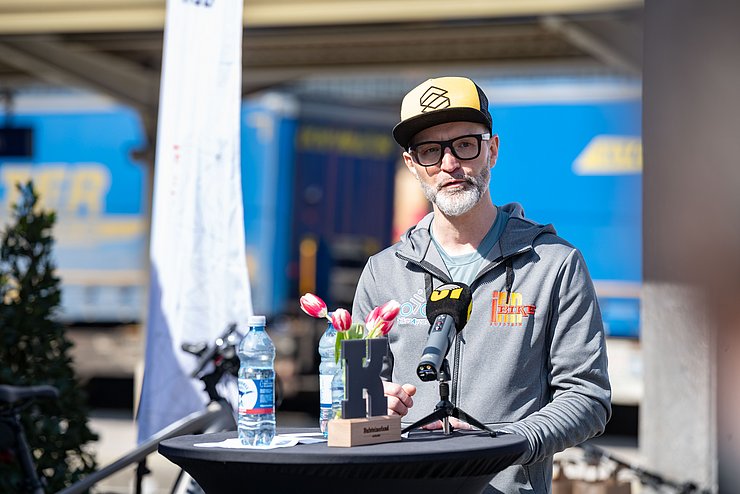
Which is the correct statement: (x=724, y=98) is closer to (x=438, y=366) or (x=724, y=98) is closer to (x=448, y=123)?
(x=448, y=123)

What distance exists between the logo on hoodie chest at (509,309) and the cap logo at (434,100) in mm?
552

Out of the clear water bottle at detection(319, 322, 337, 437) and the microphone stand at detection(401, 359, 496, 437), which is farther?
the clear water bottle at detection(319, 322, 337, 437)

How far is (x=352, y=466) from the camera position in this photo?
2475 mm

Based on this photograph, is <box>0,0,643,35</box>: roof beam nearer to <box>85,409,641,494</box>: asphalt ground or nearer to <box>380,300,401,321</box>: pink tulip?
<box>85,409,641,494</box>: asphalt ground

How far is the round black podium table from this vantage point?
2471 millimetres

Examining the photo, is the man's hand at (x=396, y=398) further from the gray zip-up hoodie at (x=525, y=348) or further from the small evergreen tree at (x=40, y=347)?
the small evergreen tree at (x=40, y=347)

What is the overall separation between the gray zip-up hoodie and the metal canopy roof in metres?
4.26

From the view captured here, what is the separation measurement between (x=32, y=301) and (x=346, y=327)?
11.4 ft

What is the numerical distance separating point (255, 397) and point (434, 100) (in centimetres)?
100

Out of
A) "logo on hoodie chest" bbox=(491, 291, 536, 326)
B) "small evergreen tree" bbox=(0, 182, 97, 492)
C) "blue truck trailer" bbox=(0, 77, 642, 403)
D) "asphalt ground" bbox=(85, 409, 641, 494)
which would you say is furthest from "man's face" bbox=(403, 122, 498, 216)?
"blue truck trailer" bbox=(0, 77, 642, 403)

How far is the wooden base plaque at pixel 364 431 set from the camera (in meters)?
2.64

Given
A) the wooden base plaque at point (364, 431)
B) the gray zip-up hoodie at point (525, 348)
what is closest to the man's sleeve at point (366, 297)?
the gray zip-up hoodie at point (525, 348)

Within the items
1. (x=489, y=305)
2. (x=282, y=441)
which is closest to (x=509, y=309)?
(x=489, y=305)

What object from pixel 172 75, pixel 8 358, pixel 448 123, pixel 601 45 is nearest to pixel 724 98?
pixel 601 45
